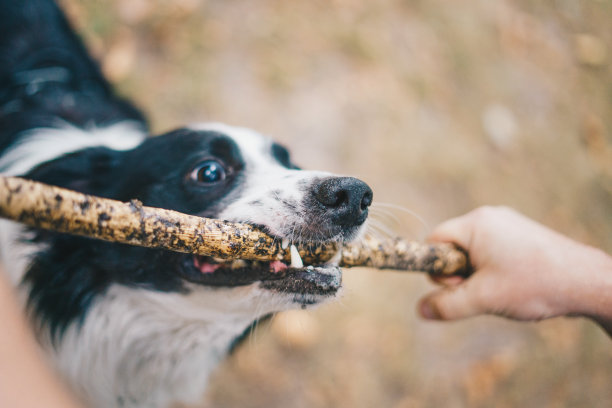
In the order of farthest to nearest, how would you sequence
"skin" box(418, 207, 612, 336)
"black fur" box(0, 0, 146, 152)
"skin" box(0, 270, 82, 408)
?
"black fur" box(0, 0, 146, 152) → "skin" box(418, 207, 612, 336) → "skin" box(0, 270, 82, 408)

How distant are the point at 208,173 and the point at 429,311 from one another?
3.63 feet

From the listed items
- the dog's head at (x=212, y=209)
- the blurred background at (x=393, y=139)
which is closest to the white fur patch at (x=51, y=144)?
the dog's head at (x=212, y=209)

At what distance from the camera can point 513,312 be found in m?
1.55

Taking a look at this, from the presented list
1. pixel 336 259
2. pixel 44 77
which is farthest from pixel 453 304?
pixel 44 77

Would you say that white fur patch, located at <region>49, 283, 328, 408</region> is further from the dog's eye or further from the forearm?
the forearm

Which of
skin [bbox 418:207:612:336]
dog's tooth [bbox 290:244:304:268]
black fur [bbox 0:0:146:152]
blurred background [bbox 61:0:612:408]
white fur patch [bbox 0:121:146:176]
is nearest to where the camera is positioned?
dog's tooth [bbox 290:244:304:268]

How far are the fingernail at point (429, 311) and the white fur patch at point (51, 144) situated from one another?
62.8 inches

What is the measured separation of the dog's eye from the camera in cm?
158

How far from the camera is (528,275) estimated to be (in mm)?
1480

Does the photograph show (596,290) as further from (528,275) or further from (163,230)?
(163,230)

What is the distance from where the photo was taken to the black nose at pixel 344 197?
1.25 m

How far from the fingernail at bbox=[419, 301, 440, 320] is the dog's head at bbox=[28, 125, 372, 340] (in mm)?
595

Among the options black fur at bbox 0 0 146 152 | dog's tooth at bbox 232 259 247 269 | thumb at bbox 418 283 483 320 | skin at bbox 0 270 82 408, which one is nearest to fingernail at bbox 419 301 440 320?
thumb at bbox 418 283 483 320

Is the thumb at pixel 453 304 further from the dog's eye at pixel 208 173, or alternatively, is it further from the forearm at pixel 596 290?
the dog's eye at pixel 208 173
